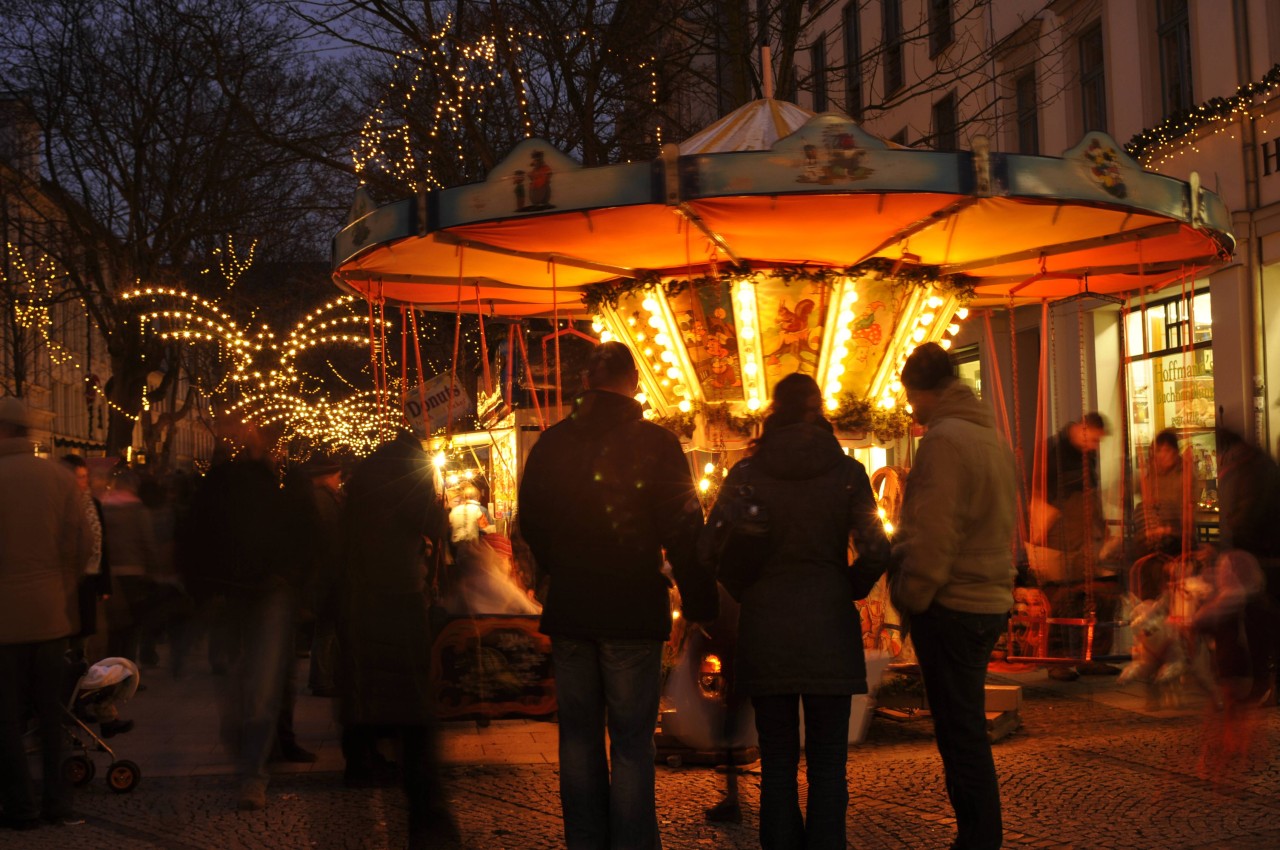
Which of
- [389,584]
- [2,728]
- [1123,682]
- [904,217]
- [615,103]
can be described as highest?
[615,103]

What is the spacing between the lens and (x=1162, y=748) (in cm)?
784

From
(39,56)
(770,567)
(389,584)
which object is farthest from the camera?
(39,56)

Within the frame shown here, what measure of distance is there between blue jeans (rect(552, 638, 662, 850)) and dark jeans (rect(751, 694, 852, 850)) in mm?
387

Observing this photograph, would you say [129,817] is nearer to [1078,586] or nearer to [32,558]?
[32,558]

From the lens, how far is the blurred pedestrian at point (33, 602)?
648 cm

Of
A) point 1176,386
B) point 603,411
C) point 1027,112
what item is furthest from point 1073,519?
point 1027,112

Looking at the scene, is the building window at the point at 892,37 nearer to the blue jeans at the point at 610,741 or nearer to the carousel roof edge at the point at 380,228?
the carousel roof edge at the point at 380,228

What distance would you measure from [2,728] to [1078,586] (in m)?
7.51

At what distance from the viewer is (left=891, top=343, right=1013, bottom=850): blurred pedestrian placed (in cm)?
517

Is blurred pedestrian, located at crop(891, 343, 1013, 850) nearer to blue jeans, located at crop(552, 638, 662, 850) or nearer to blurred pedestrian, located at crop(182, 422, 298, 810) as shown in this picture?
blue jeans, located at crop(552, 638, 662, 850)

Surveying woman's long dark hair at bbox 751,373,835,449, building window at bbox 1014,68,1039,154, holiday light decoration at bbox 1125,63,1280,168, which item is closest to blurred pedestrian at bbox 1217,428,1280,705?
woman's long dark hair at bbox 751,373,835,449

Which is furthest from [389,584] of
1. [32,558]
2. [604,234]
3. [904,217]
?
[904,217]

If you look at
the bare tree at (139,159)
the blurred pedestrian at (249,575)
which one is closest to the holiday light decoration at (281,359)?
the bare tree at (139,159)

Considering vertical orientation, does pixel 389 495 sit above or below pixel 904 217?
below
